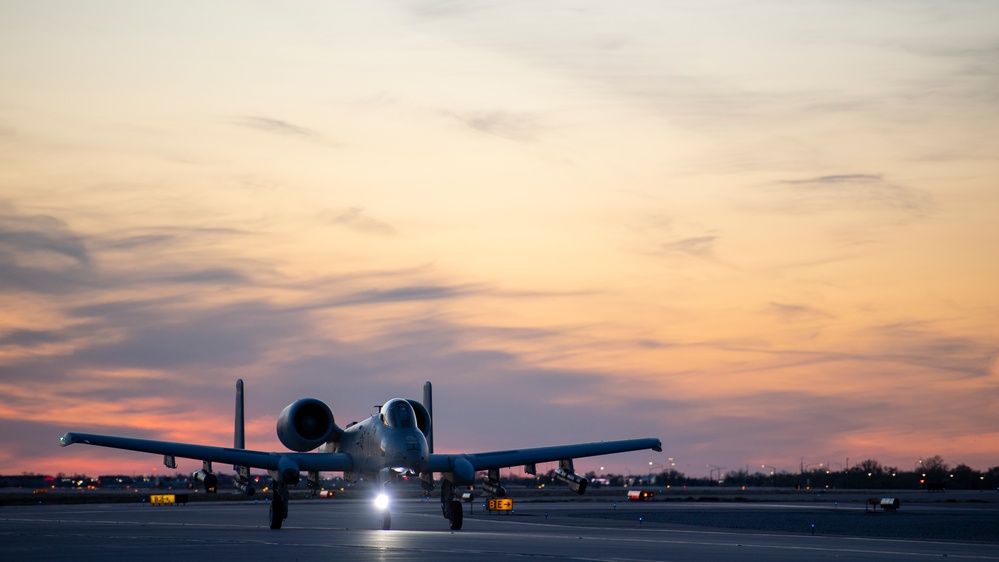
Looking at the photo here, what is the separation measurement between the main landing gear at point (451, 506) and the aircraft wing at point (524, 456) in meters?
0.83

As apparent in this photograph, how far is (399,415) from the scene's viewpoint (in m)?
40.2

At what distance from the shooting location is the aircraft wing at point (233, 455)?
41188 millimetres

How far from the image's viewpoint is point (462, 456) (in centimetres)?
4219

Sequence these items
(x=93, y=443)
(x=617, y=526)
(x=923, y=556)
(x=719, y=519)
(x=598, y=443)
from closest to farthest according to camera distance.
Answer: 1. (x=923, y=556)
2. (x=93, y=443)
3. (x=617, y=526)
4. (x=598, y=443)
5. (x=719, y=519)

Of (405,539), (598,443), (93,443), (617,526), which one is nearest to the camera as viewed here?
(405,539)

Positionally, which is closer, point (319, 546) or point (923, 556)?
point (923, 556)

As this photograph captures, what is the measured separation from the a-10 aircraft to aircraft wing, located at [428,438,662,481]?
0.12 feet

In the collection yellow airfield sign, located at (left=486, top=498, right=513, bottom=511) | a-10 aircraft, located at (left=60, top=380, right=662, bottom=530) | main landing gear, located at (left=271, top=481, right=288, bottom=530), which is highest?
a-10 aircraft, located at (left=60, top=380, right=662, bottom=530)

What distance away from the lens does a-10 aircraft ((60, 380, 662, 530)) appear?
131 ft

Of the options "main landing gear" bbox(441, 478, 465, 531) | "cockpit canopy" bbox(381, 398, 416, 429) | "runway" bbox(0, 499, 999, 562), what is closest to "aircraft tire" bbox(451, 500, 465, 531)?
"main landing gear" bbox(441, 478, 465, 531)

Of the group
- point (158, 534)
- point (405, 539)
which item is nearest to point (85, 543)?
point (158, 534)

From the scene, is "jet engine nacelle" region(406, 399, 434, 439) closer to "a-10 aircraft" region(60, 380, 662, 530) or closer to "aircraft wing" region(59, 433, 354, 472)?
"a-10 aircraft" region(60, 380, 662, 530)

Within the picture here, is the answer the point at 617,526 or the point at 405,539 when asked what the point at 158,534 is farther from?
the point at 617,526

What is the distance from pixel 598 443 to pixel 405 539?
15749 mm
